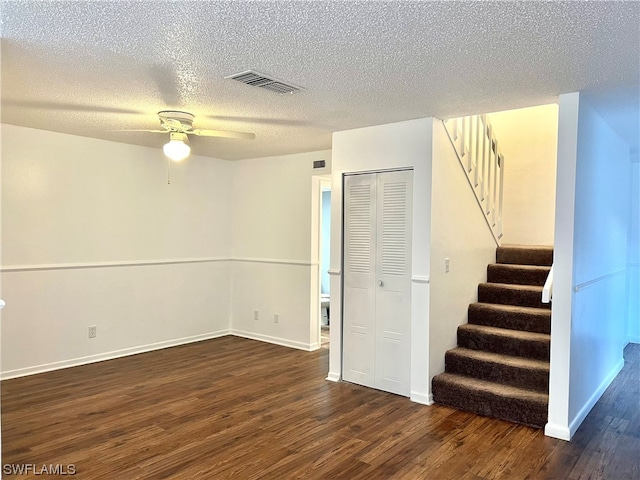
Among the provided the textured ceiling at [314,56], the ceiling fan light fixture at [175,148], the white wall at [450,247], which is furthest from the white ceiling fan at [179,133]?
the white wall at [450,247]

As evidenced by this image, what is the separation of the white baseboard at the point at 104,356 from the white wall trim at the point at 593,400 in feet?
14.2

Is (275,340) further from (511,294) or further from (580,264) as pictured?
(580,264)

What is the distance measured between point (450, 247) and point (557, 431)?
5.34 ft

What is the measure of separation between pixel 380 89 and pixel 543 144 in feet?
11.2

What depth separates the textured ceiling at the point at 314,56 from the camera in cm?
200

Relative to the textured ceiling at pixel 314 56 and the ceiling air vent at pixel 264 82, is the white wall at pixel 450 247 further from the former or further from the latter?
the ceiling air vent at pixel 264 82

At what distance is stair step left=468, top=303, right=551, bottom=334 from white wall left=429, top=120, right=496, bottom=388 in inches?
4.6

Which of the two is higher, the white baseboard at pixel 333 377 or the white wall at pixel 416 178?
the white wall at pixel 416 178

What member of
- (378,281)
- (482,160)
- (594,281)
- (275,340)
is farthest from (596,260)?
(275,340)

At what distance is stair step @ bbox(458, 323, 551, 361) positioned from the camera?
378 centimetres

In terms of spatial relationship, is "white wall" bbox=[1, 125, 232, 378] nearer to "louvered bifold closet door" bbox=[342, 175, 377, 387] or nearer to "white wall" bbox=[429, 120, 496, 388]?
"louvered bifold closet door" bbox=[342, 175, 377, 387]

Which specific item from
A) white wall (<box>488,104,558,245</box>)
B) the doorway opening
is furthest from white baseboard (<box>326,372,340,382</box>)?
white wall (<box>488,104,558,245</box>)

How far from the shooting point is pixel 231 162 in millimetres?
6324

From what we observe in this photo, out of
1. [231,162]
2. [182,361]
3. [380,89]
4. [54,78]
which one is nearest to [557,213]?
[380,89]
